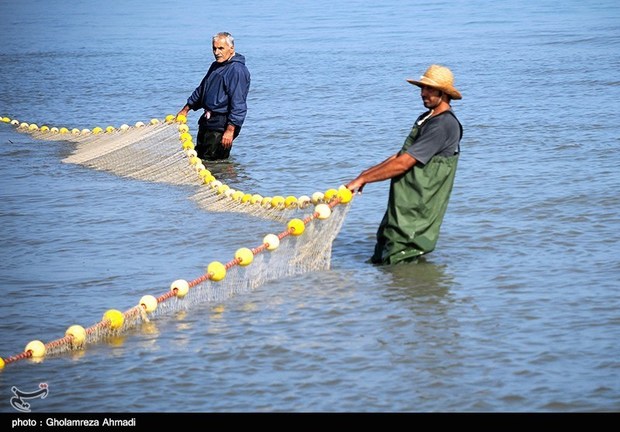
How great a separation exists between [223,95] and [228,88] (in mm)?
140

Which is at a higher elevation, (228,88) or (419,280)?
(228,88)

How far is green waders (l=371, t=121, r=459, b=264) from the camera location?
715 centimetres

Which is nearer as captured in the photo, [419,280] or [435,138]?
[435,138]

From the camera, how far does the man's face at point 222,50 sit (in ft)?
37.4

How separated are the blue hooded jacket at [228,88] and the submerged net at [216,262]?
53 cm

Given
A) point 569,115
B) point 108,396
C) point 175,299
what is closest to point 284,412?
point 108,396

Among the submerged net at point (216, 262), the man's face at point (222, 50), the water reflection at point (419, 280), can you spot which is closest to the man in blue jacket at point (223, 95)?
the man's face at point (222, 50)

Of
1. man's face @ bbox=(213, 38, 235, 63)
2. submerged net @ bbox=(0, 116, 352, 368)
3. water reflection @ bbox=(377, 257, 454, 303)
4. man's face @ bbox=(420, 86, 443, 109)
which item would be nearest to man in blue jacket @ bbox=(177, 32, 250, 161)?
man's face @ bbox=(213, 38, 235, 63)

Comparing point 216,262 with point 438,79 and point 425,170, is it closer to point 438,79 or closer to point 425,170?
point 425,170

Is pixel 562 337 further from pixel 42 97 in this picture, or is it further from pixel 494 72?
pixel 42 97

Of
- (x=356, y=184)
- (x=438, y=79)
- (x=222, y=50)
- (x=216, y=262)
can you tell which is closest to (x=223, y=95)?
(x=222, y=50)

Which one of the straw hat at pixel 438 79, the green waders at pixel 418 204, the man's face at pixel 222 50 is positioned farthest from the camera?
the man's face at pixel 222 50

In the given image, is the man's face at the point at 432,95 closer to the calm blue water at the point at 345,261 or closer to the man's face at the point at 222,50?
the calm blue water at the point at 345,261

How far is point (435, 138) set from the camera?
7066 millimetres
